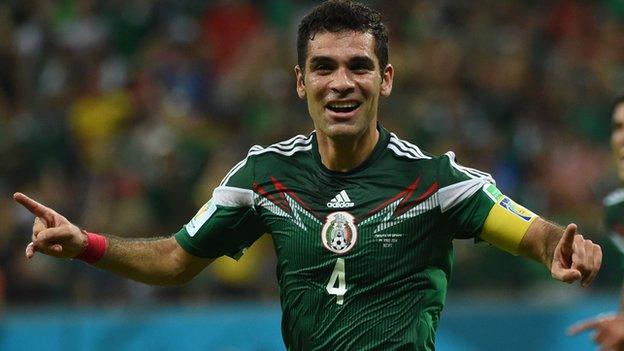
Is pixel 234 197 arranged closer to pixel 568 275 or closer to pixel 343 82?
pixel 343 82

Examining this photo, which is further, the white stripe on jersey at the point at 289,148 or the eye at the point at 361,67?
the white stripe on jersey at the point at 289,148

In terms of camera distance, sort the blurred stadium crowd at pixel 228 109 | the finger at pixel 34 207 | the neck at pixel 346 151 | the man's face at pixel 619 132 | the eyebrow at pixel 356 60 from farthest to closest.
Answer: the blurred stadium crowd at pixel 228 109 < the man's face at pixel 619 132 < the neck at pixel 346 151 < the eyebrow at pixel 356 60 < the finger at pixel 34 207

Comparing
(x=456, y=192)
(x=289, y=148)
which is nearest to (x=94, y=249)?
(x=289, y=148)

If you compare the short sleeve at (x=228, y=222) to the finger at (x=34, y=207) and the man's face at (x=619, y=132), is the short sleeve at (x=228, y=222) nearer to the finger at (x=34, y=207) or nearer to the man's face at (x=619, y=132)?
the finger at (x=34, y=207)

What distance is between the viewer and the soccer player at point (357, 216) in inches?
186

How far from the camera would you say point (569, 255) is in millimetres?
4270

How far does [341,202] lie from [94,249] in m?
1.04

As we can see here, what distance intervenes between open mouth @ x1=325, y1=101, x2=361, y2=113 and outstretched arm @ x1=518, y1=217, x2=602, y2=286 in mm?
881

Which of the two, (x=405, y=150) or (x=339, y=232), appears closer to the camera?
(x=339, y=232)

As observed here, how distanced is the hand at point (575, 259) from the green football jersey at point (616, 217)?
2292mm

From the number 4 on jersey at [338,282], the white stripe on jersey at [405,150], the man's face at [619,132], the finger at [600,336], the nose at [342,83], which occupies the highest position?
the man's face at [619,132]

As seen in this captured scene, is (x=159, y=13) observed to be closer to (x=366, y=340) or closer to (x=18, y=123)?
(x=18, y=123)

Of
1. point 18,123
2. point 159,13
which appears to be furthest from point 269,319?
point 159,13

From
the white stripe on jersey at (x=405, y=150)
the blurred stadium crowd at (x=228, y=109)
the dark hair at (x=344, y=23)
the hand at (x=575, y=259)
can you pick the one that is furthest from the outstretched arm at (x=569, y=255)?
the blurred stadium crowd at (x=228, y=109)
